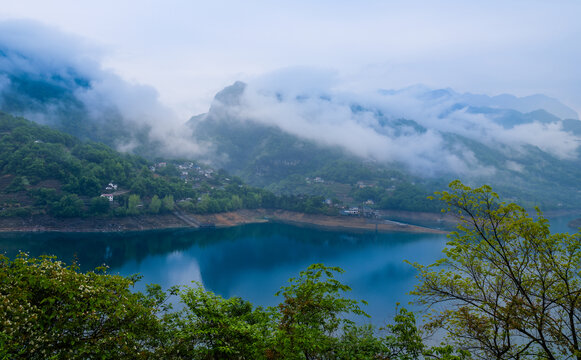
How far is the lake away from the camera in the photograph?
23.8 meters

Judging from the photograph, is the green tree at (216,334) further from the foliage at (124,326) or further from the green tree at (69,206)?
the green tree at (69,206)

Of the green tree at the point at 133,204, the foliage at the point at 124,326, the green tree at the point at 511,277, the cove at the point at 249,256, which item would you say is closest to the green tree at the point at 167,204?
the green tree at the point at 133,204

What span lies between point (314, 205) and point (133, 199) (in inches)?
1071

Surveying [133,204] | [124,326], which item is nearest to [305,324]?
[124,326]

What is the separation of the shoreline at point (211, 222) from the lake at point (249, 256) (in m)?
1.69

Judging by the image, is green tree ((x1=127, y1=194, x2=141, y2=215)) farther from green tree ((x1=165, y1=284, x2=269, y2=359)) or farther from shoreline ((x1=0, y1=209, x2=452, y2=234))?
green tree ((x1=165, y1=284, x2=269, y2=359))

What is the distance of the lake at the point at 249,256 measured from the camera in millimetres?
23781

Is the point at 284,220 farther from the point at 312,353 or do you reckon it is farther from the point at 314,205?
the point at 312,353

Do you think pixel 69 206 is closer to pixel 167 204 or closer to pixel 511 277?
pixel 167 204

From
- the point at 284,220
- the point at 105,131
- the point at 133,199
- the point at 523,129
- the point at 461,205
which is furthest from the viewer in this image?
the point at 523,129

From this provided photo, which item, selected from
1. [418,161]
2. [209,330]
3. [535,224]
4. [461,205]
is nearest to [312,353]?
→ [209,330]

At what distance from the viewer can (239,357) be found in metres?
5.75

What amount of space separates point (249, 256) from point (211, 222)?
53.4ft

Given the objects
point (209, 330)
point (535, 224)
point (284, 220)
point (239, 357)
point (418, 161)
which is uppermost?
point (418, 161)
